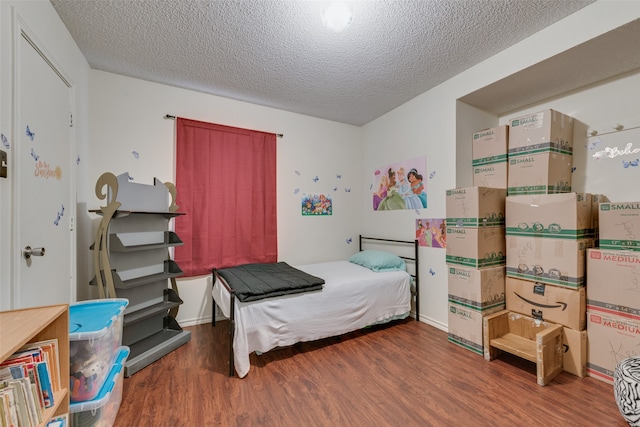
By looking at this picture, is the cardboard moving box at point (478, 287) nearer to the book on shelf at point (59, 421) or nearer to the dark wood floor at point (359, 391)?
the dark wood floor at point (359, 391)

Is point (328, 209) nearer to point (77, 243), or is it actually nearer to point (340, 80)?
point (340, 80)

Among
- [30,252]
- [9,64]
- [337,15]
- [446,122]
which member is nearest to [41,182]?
[30,252]

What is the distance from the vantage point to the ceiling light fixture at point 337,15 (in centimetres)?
166

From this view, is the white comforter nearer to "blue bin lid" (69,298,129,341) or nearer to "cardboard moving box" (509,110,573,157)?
"blue bin lid" (69,298,129,341)

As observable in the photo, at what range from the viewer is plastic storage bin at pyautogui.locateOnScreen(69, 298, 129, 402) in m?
1.27

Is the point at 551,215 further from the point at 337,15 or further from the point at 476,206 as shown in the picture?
the point at 337,15

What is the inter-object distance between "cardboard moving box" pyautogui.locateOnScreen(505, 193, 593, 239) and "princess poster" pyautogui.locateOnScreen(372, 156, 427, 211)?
0.88 metres

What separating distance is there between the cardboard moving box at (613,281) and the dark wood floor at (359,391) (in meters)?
0.55

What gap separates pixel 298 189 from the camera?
3553 mm

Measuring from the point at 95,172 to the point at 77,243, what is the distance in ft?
2.28

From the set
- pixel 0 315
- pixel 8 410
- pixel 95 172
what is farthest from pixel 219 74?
pixel 8 410

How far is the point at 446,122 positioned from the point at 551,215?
4.18ft

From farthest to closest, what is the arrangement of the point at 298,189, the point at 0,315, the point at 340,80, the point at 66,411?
1. the point at 298,189
2. the point at 340,80
3. the point at 66,411
4. the point at 0,315

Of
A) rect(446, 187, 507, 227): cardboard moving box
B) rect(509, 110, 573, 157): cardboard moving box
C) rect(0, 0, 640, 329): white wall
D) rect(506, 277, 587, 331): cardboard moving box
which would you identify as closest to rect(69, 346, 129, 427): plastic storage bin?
rect(0, 0, 640, 329): white wall
